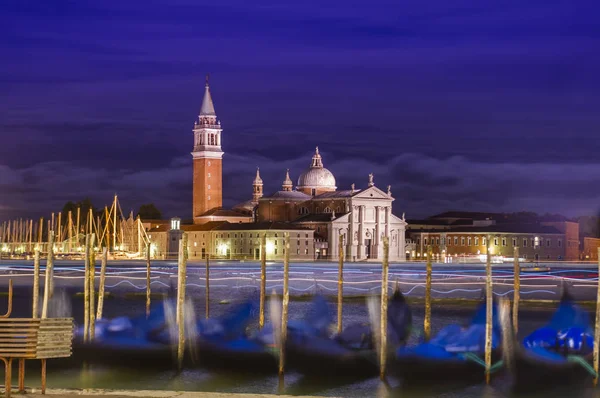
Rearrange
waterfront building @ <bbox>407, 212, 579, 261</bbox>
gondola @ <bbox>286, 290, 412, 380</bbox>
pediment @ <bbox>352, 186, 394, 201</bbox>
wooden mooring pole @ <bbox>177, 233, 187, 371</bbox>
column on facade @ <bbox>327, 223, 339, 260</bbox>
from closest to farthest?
1. gondola @ <bbox>286, 290, 412, 380</bbox>
2. wooden mooring pole @ <bbox>177, 233, 187, 371</bbox>
3. column on facade @ <bbox>327, 223, 339, 260</bbox>
4. pediment @ <bbox>352, 186, 394, 201</bbox>
5. waterfront building @ <bbox>407, 212, 579, 261</bbox>

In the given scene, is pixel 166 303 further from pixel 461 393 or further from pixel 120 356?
pixel 461 393

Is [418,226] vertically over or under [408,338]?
over

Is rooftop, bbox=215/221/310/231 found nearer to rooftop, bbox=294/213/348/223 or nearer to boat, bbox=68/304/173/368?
rooftop, bbox=294/213/348/223

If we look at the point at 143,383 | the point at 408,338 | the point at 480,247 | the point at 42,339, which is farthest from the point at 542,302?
the point at 480,247

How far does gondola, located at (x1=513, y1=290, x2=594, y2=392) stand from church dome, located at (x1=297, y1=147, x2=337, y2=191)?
80.3 metres

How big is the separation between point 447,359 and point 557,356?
2657mm

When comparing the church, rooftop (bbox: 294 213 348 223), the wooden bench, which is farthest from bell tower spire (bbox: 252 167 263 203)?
the wooden bench

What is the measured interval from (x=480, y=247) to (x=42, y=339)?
91422 mm

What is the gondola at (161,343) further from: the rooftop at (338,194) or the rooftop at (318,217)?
the rooftop at (338,194)

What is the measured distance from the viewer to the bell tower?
108812 millimetres

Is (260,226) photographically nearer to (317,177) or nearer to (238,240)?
(238,240)

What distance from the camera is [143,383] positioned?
20719 millimetres

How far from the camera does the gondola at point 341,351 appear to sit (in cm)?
2272

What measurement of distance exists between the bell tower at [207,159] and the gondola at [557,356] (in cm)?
8167
